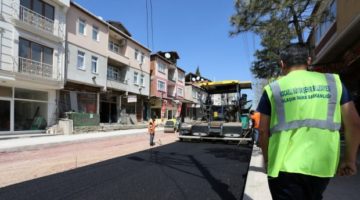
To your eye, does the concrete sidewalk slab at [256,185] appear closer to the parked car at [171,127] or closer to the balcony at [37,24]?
the balcony at [37,24]

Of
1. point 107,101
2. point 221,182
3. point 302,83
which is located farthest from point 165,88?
point 302,83

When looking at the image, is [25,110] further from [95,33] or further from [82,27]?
[95,33]

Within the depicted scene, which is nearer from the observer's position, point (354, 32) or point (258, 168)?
point (258, 168)

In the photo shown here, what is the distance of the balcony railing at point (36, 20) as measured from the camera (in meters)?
21.5

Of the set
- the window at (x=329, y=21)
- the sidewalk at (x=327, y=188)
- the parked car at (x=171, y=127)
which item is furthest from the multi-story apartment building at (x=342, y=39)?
the parked car at (x=171, y=127)

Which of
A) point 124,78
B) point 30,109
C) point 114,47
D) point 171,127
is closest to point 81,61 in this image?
point 30,109

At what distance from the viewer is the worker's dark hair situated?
8.34 ft

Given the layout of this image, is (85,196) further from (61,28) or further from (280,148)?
(61,28)

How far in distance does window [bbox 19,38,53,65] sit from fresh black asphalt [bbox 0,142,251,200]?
1396 centimetres

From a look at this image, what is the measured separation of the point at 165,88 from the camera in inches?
1886

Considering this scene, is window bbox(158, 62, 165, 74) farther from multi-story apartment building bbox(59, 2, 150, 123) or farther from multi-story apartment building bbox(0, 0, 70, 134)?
multi-story apartment building bbox(0, 0, 70, 134)

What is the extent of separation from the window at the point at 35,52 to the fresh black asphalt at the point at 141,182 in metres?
14.0

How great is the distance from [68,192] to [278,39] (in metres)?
7.24

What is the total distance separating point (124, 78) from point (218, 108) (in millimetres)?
18687
